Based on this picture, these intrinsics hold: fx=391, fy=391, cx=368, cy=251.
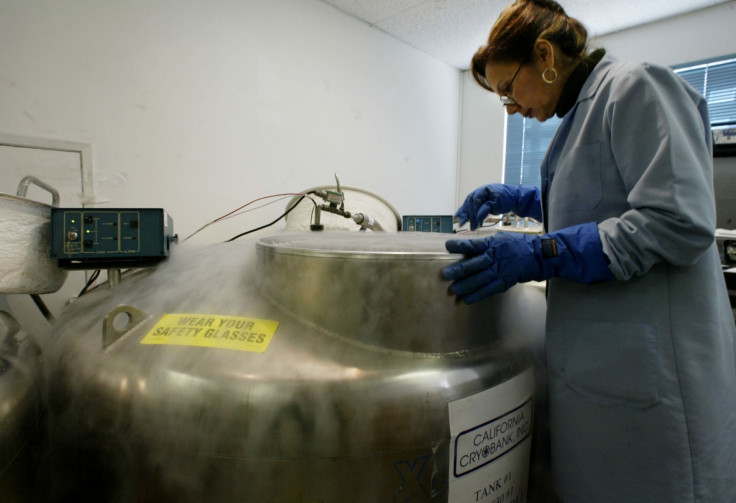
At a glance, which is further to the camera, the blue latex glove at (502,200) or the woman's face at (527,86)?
the blue latex glove at (502,200)

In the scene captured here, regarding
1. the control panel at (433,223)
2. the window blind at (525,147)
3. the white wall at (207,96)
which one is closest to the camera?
the white wall at (207,96)

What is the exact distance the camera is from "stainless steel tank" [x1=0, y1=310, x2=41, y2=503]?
0.57 meters

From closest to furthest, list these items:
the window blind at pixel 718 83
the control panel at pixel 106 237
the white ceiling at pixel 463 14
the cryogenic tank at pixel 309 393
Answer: the cryogenic tank at pixel 309 393 → the control panel at pixel 106 237 → the white ceiling at pixel 463 14 → the window blind at pixel 718 83

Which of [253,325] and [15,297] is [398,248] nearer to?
[253,325]

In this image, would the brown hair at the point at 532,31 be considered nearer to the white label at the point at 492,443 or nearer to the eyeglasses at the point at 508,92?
the eyeglasses at the point at 508,92

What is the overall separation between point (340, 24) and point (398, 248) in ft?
6.93

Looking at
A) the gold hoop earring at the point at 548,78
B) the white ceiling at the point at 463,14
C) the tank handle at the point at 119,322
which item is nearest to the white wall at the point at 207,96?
the white ceiling at the point at 463,14

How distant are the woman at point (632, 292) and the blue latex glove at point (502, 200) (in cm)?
44

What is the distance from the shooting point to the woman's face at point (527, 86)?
70cm

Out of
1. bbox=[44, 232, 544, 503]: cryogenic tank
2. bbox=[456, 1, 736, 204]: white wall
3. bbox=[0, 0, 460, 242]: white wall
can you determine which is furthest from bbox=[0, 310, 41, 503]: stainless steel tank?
bbox=[456, 1, 736, 204]: white wall

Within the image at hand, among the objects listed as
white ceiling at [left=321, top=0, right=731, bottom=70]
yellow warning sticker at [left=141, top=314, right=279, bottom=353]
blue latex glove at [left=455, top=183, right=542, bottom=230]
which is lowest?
yellow warning sticker at [left=141, top=314, right=279, bottom=353]

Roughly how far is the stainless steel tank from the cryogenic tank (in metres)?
0.03

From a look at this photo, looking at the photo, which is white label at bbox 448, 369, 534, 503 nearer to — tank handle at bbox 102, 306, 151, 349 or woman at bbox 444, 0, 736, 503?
woman at bbox 444, 0, 736, 503

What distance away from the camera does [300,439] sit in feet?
1.61
